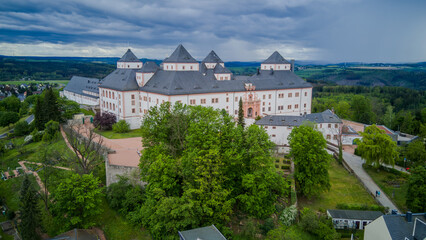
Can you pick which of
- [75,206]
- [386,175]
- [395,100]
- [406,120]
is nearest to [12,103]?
[75,206]

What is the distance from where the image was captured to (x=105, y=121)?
49062 millimetres

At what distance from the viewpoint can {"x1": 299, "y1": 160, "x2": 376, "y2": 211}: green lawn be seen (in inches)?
1139

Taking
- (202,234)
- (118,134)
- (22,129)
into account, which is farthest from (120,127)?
(202,234)

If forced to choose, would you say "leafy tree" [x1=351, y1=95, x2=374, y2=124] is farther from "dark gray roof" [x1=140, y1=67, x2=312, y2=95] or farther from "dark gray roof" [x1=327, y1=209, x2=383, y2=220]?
"dark gray roof" [x1=327, y1=209, x2=383, y2=220]

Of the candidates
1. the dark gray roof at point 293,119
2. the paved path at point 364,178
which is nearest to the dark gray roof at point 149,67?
Result: the dark gray roof at point 293,119

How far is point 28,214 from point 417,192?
31.4 meters

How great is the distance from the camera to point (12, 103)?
74.4 meters

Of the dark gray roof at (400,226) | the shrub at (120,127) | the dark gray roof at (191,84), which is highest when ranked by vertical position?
the dark gray roof at (191,84)

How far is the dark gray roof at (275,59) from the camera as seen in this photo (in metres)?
62.5

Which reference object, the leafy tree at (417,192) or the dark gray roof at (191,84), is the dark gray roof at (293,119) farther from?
the leafy tree at (417,192)

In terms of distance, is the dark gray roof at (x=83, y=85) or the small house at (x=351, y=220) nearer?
the small house at (x=351, y=220)

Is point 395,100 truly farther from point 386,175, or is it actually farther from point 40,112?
point 40,112

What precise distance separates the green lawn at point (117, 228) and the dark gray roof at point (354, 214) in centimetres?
1555

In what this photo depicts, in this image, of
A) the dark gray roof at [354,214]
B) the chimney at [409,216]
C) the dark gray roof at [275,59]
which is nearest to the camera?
the chimney at [409,216]
